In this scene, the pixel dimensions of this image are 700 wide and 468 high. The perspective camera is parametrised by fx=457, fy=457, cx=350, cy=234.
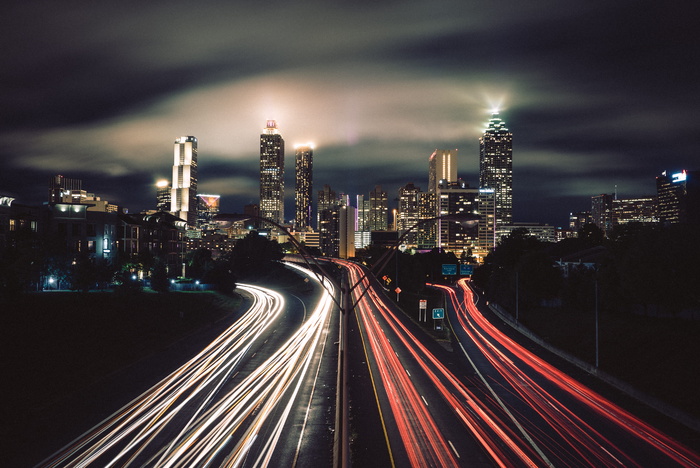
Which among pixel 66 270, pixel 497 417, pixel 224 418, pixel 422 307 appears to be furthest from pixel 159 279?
pixel 497 417

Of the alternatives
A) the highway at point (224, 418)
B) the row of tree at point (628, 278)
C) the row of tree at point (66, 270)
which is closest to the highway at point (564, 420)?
the highway at point (224, 418)

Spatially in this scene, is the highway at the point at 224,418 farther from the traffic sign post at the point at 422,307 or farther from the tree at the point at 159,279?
the tree at the point at 159,279

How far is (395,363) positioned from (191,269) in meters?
71.0

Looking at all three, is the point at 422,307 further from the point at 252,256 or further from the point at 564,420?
the point at 252,256

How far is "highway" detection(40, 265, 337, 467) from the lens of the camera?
19.7m

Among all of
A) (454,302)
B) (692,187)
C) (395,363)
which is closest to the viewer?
(395,363)

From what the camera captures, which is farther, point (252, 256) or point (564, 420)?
point (252, 256)

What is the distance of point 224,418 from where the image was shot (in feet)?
80.2

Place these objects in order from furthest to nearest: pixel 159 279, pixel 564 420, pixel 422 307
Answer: pixel 159 279 < pixel 422 307 < pixel 564 420

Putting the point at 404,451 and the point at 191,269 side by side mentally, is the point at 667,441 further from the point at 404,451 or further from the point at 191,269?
the point at 191,269

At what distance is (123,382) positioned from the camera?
31.4 meters

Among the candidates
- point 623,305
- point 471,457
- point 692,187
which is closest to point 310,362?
point 471,457

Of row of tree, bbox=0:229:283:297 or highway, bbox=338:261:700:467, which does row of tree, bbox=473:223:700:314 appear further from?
row of tree, bbox=0:229:283:297

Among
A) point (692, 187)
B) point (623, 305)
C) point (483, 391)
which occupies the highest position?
point (692, 187)
